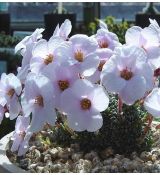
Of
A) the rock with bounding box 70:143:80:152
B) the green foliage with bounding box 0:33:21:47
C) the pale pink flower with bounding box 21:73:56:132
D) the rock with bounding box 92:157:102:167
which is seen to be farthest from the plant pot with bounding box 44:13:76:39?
the pale pink flower with bounding box 21:73:56:132

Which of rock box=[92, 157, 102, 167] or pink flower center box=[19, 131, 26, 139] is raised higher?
pink flower center box=[19, 131, 26, 139]

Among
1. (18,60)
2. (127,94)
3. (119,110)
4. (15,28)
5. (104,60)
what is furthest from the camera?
(15,28)

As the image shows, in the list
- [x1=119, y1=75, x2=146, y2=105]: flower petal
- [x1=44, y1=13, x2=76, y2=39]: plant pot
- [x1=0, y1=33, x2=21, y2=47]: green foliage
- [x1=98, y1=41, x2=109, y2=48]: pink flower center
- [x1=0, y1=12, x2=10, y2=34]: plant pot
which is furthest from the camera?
[x1=0, y1=12, x2=10, y2=34]: plant pot

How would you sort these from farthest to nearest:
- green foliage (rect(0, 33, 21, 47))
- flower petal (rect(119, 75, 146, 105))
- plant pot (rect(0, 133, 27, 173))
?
green foliage (rect(0, 33, 21, 47)) → plant pot (rect(0, 133, 27, 173)) → flower petal (rect(119, 75, 146, 105))

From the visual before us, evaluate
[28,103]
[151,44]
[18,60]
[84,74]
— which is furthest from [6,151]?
[18,60]

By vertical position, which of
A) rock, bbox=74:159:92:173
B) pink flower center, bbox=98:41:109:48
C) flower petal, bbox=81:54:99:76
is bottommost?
rock, bbox=74:159:92:173

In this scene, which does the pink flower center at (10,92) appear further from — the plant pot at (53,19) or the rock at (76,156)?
the plant pot at (53,19)

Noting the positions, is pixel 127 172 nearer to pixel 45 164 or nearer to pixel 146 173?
pixel 146 173

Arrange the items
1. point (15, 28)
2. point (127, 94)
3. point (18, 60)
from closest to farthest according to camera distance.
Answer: point (127, 94) → point (18, 60) → point (15, 28)

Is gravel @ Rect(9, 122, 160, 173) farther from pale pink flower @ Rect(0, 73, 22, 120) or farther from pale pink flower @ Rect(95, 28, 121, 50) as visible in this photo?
pale pink flower @ Rect(95, 28, 121, 50)
